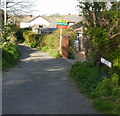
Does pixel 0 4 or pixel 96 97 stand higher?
pixel 0 4

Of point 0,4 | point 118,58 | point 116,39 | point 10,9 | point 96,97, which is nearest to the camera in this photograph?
point 96,97

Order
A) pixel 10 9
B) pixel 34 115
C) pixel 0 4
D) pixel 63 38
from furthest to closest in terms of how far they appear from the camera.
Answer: pixel 10 9 → pixel 0 4 → pixel 63 38 → pixel 34 115

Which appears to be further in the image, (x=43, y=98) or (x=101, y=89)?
(x=101, y=89)

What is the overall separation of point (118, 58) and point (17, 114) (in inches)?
157

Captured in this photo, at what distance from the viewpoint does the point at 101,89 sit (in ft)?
22.5

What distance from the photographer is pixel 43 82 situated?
355 inches

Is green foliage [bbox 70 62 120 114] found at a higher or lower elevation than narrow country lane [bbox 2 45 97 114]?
higher

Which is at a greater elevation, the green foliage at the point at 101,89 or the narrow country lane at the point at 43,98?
the green foliage at the point at 101,89

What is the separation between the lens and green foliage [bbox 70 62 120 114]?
5.70m

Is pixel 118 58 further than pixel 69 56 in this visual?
No

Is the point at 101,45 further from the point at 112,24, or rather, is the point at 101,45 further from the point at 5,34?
the point at 5,34

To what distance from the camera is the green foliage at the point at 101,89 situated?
570 centimetres

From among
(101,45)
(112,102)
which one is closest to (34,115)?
(112,102)

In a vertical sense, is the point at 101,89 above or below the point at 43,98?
above
